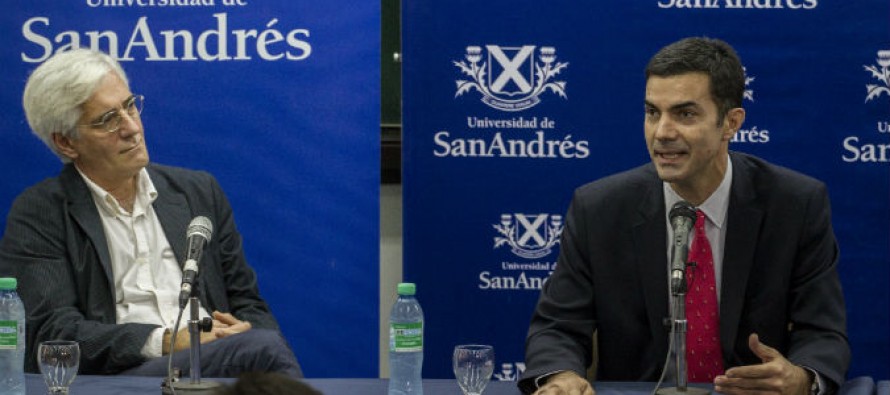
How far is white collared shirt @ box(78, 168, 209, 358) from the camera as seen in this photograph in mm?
3920

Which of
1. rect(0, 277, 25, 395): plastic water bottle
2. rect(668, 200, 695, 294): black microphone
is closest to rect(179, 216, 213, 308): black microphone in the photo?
rect(0, 277, 25, 395): plastic water bottle

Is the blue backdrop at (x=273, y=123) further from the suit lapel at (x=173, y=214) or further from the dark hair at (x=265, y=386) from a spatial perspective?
the dark hair at (x=265, y=386)

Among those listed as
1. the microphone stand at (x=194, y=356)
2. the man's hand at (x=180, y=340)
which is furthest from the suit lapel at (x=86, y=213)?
the microphone stand at (x=194, y=356)

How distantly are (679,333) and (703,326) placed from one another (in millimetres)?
630

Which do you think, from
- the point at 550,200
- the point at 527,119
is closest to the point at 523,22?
the point at 527,119

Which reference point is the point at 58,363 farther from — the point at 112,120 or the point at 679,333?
the point at 679,333

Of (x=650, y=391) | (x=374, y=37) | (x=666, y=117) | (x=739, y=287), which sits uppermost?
(x=374, y=37)

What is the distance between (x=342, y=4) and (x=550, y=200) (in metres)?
1.04

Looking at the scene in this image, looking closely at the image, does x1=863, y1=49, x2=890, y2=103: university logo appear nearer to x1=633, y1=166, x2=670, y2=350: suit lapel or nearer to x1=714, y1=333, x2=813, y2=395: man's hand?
x1=633, y1=166, x2=670, y2=350: suit lapel

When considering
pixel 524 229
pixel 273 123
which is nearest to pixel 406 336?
pixel 524 229

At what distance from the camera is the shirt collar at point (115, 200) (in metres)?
3.97

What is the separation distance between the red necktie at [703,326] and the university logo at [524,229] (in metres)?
1.42

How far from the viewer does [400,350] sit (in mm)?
3066

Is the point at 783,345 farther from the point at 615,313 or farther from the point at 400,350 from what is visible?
the point at 400,350
